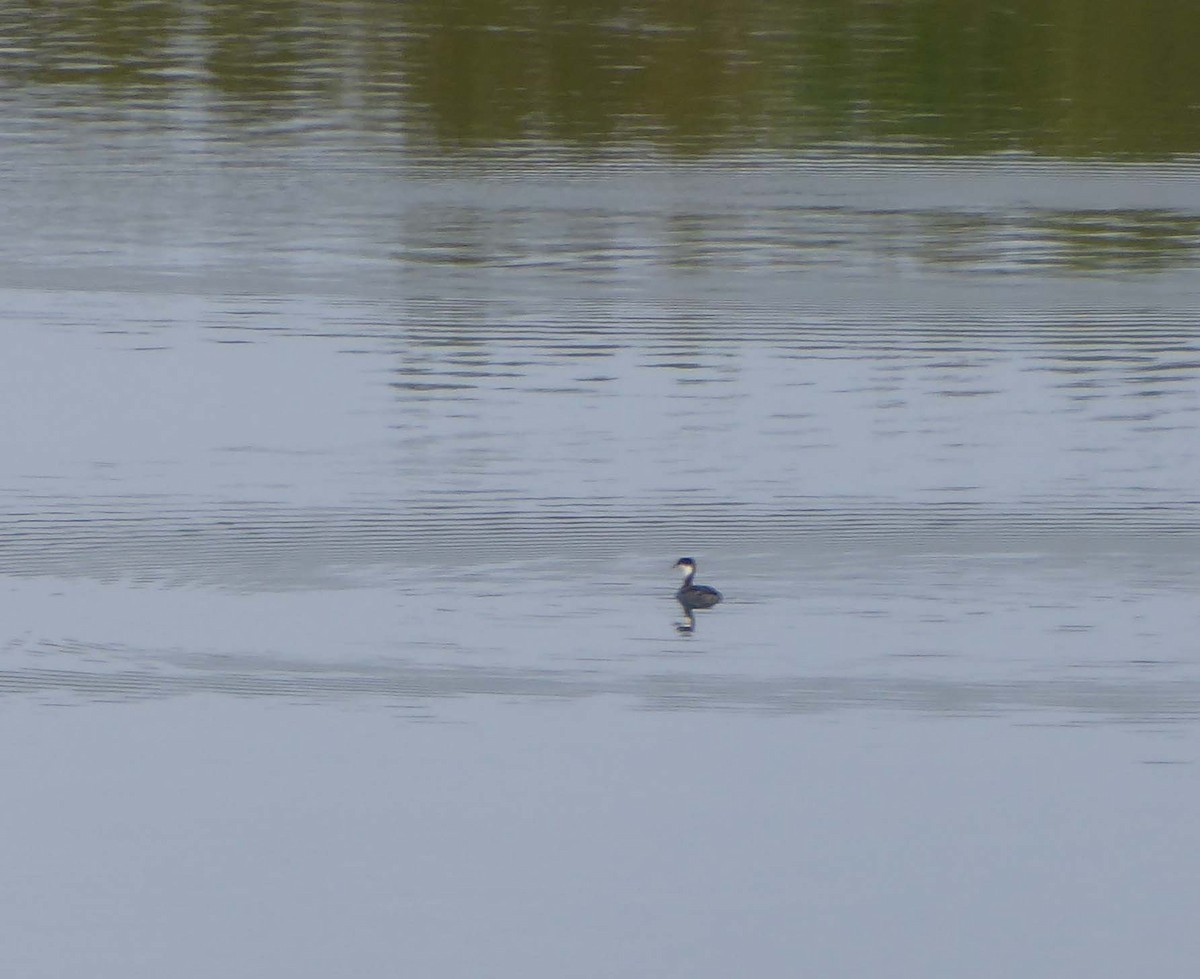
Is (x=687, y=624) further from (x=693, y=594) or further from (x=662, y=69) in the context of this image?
(x=662, y=69)

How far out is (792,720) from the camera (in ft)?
20.7

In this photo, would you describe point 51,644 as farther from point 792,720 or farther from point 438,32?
point 438,32

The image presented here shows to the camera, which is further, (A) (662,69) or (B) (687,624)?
(A) (662,69)

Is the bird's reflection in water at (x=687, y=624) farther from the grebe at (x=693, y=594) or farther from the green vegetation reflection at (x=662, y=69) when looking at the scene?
the green vegetation reflection at (x=662, y=69)

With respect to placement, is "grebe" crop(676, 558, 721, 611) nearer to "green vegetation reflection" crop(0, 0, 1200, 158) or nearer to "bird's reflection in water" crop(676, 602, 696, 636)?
"bird's reflection in water" crop(676, 602, 696, 636)

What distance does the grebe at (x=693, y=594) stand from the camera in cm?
696

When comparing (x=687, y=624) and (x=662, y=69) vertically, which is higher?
(x=662, y=69)

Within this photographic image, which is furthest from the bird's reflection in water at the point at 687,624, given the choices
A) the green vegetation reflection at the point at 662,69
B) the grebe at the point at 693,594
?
the green vegetation reflection at the point at 662,69

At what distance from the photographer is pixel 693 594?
698cm

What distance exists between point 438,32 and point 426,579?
462 inches

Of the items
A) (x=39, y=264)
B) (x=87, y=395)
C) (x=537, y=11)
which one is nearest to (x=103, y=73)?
(x=537, y=11)

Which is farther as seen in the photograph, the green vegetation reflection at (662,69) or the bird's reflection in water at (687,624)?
the green vegetation reflection at (662,69)

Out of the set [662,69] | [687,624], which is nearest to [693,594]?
[687,624]

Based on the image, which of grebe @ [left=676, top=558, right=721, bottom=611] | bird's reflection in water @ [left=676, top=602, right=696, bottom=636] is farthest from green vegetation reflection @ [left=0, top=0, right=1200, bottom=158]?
bird's reflection in water @ [left=676, top=602, right=696, bottom=636]
